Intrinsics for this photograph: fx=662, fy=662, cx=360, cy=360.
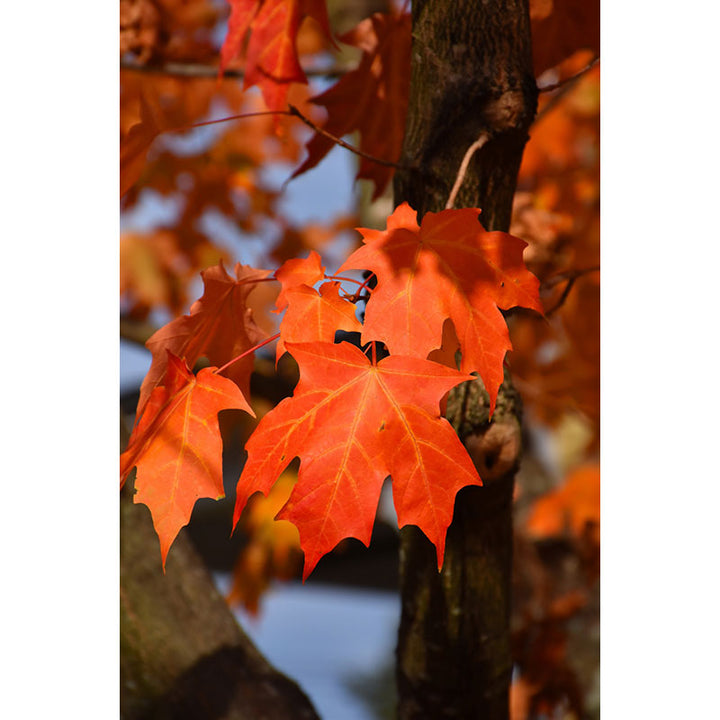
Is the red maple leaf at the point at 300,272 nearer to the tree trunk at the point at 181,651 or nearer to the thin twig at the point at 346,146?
the thin twig at the point at 346,146

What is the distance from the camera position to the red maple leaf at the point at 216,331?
605 mm

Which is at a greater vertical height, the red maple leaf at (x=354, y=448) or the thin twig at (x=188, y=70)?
the thin twig at (x=188, y=70)

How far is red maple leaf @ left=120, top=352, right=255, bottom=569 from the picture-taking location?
0.51 metres

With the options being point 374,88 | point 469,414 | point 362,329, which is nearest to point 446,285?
point 362,329

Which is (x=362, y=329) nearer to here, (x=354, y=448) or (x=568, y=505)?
(x=354, y=448)

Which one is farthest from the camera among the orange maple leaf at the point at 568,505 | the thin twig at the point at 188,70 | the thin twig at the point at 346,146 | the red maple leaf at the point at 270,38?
the orange maple leaf at the point at 568,505

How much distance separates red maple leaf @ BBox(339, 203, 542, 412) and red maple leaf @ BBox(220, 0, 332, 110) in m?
0.38

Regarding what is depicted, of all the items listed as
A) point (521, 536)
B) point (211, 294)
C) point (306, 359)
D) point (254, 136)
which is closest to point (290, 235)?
point (254, 136)

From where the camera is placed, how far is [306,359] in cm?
48

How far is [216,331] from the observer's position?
2.13 feet

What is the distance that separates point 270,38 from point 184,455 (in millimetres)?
548

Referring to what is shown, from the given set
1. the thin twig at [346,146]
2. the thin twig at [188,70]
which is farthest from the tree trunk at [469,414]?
the thin twig at [188,70]

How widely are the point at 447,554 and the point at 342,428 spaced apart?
0.32m

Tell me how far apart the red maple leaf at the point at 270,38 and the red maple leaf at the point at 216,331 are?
30cm
